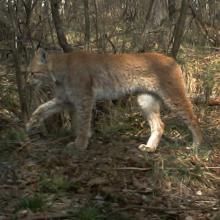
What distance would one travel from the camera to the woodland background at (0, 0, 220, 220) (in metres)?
5.12

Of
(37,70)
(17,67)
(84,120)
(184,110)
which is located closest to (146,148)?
(184,110)

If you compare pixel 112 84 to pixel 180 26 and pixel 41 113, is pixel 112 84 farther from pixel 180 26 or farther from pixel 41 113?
pixel 180 26

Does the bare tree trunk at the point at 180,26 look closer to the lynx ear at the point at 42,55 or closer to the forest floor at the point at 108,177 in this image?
the forest floor at the point at 108,177

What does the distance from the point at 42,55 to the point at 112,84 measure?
0.92m

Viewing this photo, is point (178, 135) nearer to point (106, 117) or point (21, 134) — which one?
point (106, 117)

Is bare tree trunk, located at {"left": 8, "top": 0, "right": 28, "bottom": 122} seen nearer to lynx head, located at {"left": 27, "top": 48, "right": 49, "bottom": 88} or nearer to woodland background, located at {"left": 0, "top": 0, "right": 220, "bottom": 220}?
woodland background, located at {"left": 0, "top": 0, "right": 220, "bottom": 220}

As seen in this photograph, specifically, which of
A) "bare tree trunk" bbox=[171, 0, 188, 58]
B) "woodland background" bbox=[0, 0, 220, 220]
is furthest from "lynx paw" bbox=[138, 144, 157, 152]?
"bare tree trunk" bbox=[171, 0, 188, 58]

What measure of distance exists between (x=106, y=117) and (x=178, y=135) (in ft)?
3.22

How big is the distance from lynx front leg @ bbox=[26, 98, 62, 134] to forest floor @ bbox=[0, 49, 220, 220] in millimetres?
113

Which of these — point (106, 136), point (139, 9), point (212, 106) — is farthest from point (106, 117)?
point (139, 9)

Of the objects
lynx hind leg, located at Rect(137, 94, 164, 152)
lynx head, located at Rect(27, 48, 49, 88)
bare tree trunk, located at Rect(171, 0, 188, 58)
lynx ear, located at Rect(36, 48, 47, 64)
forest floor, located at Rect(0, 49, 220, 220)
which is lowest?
forest floor, located at Rect(0, 49, 220, 220)

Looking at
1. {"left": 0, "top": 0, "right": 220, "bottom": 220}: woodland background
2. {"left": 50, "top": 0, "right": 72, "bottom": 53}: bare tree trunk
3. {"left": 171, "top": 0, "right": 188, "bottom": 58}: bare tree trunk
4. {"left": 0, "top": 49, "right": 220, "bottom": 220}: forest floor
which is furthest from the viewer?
{"left": 171, "top": 0, "right": 188, "bottom": 58}: bare tree trunk

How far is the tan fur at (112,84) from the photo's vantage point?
648cm

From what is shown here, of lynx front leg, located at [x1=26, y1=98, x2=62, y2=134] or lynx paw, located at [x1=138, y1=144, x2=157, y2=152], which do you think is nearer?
lynx paw, located at [x1=138, y1=144, x2=157, y2=152]
